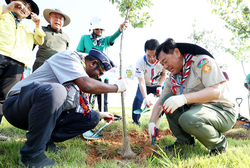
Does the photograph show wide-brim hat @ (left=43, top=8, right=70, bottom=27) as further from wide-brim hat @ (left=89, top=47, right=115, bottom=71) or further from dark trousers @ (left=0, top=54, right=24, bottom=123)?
wide-brim hat @ (left=89, top=47, right=115, bottom=71)

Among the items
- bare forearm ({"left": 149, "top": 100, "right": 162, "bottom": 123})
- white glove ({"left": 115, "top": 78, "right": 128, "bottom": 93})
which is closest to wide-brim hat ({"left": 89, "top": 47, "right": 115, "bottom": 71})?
white glove ({"left": 115, "top": 78, "right": 128, "bottom": 93})

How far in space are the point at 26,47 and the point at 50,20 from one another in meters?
1.06

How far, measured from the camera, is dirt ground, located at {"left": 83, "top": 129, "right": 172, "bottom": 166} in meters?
2.10

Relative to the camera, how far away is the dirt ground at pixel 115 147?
2.10m

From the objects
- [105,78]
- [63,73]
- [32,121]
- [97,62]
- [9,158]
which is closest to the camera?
[32,121]

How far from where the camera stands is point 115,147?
2.44 meters

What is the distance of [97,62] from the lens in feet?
7.20

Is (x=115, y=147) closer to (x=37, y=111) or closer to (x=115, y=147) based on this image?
(x=115, y=147)

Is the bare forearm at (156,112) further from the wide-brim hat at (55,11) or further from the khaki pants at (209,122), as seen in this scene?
the wide-brim hat at (55,11)

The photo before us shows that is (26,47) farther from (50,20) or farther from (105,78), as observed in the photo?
(105,78)

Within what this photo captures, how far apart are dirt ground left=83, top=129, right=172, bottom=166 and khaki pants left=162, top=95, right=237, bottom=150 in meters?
0.55

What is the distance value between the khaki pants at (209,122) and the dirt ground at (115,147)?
0.55 m

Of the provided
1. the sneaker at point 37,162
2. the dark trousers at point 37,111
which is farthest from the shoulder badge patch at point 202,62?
the sneaker at point 37,162

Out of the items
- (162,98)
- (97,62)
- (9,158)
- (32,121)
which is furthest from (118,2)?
(9,158)
